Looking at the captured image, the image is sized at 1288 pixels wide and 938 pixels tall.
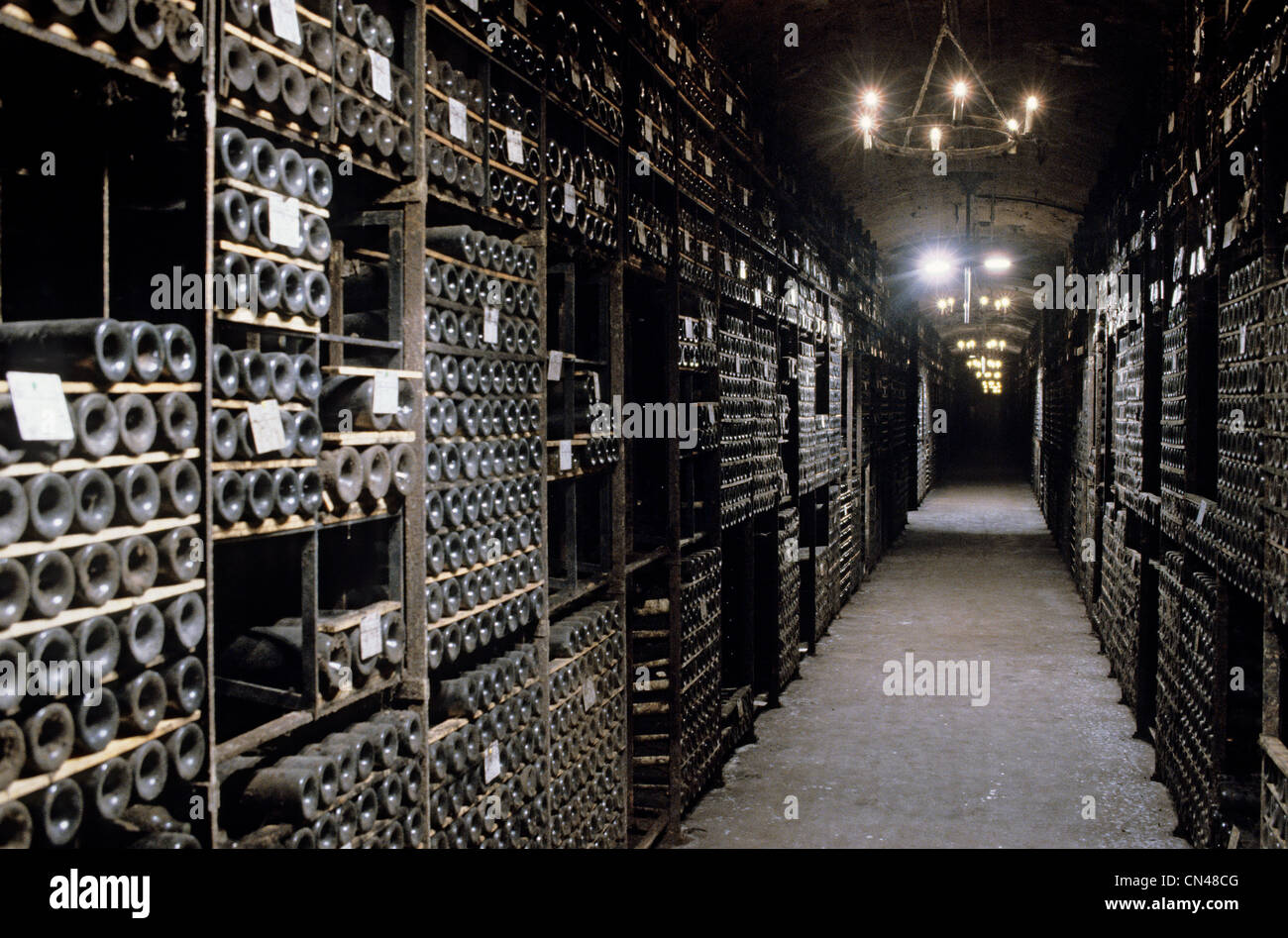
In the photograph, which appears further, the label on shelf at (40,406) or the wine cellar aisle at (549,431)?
the wine cellar aisle at (549,431)

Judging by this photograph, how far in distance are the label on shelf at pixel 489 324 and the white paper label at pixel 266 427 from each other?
58.5 inches

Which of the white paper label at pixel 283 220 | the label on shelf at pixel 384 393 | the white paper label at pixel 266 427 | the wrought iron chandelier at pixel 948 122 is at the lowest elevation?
the white paper label at pixel 266 427

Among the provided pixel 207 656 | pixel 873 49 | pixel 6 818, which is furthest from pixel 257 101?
pixel 873 49

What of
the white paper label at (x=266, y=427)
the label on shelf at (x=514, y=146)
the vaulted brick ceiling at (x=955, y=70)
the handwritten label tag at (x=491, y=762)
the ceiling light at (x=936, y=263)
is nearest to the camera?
the white paper label at (x=266, y=427)

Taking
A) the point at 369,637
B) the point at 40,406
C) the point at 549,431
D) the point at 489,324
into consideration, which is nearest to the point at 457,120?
the point at 489,324

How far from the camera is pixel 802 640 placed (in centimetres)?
1153

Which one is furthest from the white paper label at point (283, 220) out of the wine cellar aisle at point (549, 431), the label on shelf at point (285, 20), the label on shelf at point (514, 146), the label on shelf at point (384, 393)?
the label on shelf at point (514, 146)

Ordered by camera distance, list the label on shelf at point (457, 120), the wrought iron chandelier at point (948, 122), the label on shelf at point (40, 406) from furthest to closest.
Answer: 1. the wrought iron chandelier at point (948, 122)
2. the label on shelf at point (457, 120)
3. the label on shelf at point (40, 406)

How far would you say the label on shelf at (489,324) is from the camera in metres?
4.34

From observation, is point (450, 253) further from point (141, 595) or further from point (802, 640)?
point (802, 640)

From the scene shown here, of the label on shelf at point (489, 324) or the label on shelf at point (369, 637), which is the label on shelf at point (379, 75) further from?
the label on shelf at point (369, 637)

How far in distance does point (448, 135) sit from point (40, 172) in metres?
1.68

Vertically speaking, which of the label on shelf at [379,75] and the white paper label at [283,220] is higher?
the label on shelf at [379,75]

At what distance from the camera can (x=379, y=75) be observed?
11.4 ft
